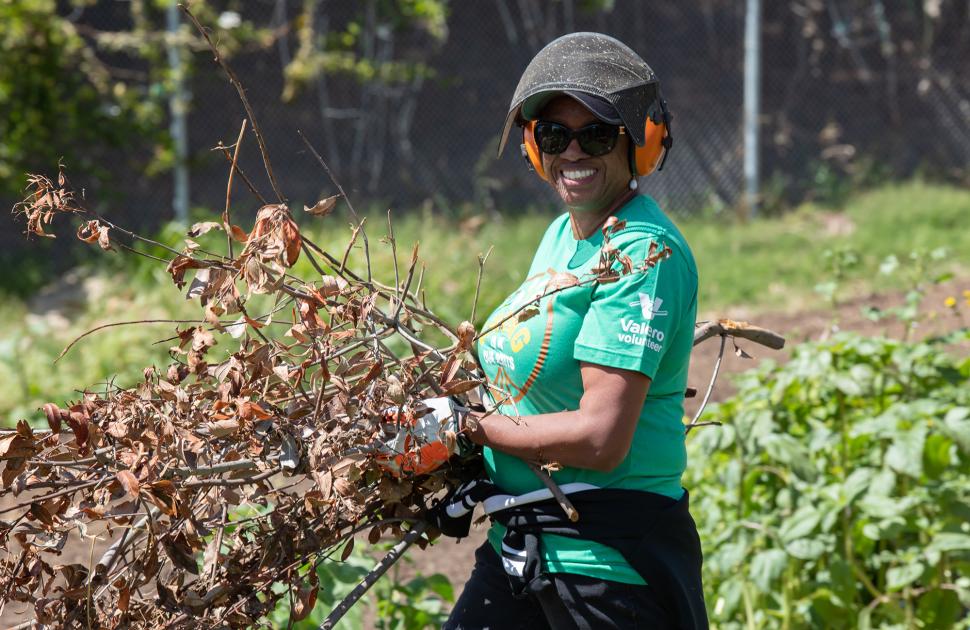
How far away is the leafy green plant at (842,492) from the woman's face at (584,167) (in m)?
1.30

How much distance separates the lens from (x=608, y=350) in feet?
6.56

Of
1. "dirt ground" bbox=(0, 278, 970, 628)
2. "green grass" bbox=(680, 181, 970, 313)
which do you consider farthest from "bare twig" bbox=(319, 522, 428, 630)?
"green grass" bbox=(680, 181, 970, 313)

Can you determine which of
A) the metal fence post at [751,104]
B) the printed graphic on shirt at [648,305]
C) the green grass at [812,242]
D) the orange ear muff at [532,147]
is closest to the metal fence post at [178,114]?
the green grass at [812,242]

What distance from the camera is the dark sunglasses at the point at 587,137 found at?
2164 millimetres

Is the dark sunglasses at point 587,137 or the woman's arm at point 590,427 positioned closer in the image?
the woman's arm at point 590,427

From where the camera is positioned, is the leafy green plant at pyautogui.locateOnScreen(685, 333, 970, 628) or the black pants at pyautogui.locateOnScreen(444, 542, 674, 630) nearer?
the black pants at pyautogui.locateOnScreen(444, 542, 674, 630)

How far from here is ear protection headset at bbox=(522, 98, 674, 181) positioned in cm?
221

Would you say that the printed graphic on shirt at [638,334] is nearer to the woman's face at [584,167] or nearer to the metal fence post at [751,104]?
the woman's face at [584,167]

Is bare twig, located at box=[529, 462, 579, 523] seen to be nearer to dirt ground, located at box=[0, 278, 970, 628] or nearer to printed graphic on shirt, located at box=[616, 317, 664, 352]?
printed graphic on shirt, located at box=[616, 317, 664, 352]

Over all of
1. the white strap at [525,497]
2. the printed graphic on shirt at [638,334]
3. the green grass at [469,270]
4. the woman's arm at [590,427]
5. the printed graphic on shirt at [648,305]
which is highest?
the printed graphic on shirt at [648,305]

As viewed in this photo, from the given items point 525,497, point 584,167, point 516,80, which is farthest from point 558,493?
point 516,80

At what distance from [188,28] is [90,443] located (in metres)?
7.62

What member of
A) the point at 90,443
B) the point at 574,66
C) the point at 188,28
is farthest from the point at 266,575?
Answer: the point at 188,28

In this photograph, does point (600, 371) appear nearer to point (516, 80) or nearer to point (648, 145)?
point (648, 145)
